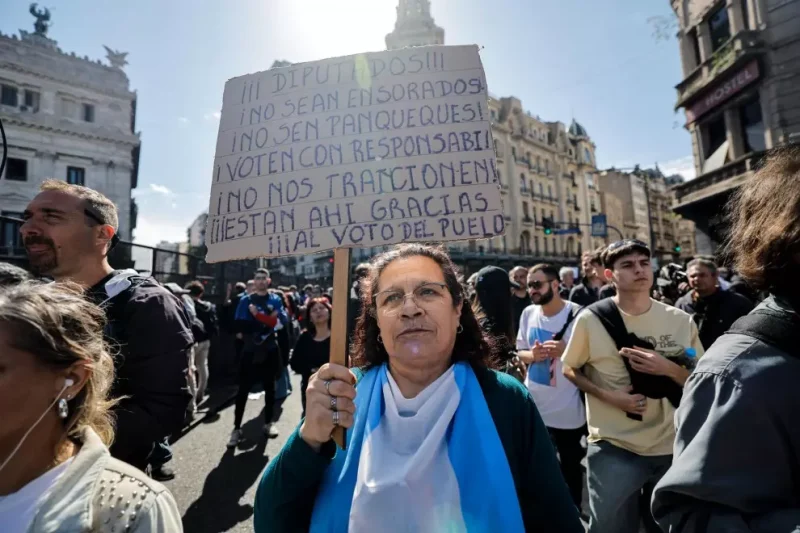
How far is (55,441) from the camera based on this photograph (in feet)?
4.01

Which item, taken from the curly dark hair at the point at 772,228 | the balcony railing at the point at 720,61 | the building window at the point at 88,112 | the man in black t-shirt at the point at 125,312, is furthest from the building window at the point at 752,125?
the building window at the point at 88,112

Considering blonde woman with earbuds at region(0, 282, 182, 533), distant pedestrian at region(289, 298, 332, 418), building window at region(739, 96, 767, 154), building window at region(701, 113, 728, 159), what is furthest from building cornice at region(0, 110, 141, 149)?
building window at region(739, 96, 767, 154)

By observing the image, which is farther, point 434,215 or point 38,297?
point 434,215

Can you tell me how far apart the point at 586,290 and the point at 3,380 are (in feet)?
19.9

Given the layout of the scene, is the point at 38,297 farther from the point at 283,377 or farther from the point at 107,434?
the point at 283,377

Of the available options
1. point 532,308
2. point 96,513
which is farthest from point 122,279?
point 532,308

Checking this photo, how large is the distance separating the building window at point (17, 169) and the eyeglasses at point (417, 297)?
140 ft

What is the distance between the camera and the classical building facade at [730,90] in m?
14.3

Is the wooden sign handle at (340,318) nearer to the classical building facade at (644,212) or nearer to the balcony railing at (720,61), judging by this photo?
the balcony railing at (720,61)

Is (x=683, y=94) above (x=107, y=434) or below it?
above

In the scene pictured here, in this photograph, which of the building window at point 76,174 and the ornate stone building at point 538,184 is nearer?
the building window at point 76,174

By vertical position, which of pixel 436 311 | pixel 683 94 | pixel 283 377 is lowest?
pixel 283 377

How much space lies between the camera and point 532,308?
4090 millimetres

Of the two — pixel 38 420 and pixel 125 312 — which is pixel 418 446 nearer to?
pixel 38 420
